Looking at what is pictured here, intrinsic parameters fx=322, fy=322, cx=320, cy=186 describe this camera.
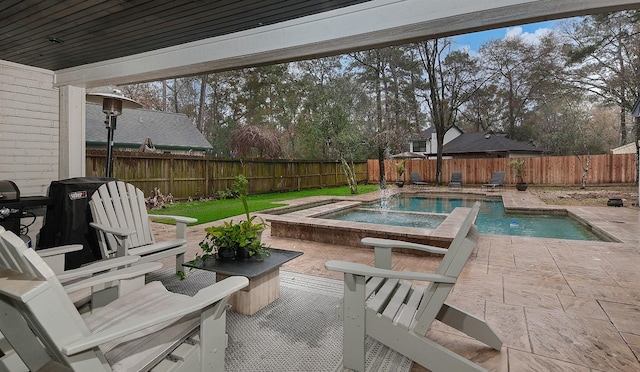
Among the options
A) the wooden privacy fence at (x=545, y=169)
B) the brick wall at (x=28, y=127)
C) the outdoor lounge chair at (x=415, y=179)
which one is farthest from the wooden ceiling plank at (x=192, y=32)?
the wooden privacy fence at (x=545, y=169)

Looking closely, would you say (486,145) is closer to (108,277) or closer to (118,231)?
(118,231)

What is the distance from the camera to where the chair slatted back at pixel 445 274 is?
5.37 feet

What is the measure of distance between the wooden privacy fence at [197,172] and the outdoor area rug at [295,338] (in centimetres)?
697

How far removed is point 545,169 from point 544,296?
54.1 ft

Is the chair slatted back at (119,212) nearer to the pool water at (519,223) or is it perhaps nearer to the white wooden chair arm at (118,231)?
the white wooden chair arm at (118,231)

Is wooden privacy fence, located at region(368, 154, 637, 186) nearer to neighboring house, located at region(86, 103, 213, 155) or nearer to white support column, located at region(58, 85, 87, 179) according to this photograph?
neighboring house, located at region(86, 103, 213, 155)

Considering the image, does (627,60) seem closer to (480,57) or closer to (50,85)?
(480,57)

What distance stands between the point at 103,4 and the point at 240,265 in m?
2.48

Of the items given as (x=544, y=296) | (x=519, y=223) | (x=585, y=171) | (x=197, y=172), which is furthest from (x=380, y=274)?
(x=585, y=171)

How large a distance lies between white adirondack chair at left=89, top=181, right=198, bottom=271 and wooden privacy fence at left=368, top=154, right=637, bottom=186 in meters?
17.3

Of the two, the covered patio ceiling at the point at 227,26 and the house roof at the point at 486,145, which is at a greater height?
the house roof at the point at 486,145

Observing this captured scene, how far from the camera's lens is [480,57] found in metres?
23.0

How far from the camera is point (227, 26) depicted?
10.4 feet

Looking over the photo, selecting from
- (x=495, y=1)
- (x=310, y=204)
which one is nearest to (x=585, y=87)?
(x=310, y=204)
